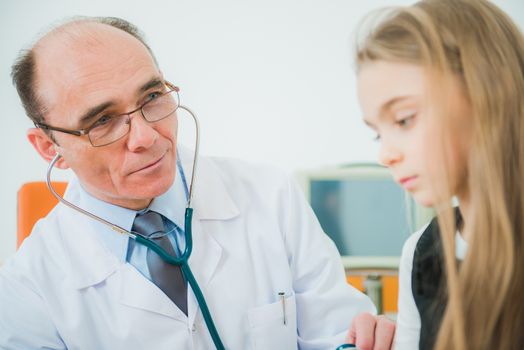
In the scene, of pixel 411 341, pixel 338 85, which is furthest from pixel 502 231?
pixel 338 85

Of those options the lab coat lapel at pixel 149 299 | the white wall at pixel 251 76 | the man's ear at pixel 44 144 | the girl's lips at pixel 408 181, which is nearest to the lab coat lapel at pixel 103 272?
the lab coat lapel at pixel 149 299

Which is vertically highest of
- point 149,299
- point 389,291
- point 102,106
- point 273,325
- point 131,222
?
point 102,106

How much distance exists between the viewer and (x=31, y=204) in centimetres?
141

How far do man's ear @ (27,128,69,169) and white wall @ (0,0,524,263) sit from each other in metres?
1.87

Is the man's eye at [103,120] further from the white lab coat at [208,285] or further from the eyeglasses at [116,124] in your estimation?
the white lab coat at [208,285]

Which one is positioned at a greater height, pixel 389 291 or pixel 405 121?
pixel 405 121

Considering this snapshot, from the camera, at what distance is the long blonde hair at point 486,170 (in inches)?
23.6

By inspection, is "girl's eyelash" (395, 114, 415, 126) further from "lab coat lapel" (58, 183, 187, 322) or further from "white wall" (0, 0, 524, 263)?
"white wall" (0, 0, 524, 263)

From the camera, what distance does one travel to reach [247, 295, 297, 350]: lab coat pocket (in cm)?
107

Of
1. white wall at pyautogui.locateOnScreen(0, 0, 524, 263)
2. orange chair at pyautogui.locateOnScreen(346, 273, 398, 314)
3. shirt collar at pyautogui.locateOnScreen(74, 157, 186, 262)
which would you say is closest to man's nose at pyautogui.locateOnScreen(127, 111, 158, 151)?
shirt collar at pyautogui.locateOnScreen(74, 157, 186, 262)

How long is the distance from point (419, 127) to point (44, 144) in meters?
0.86

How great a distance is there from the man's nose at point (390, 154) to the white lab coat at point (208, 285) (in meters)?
0.56

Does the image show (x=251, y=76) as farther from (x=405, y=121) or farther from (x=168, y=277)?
(x=405, y=121)

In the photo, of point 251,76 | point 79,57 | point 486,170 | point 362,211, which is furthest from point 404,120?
point 251,76
